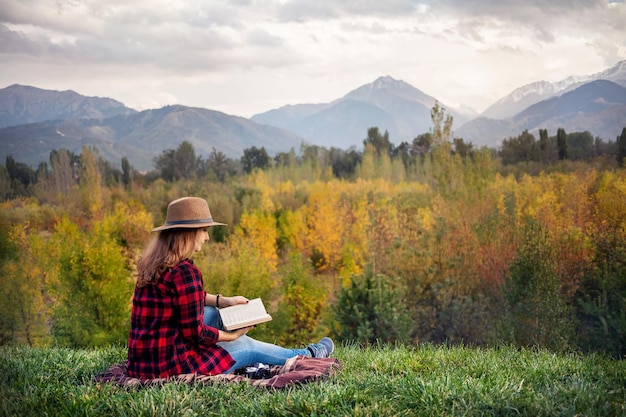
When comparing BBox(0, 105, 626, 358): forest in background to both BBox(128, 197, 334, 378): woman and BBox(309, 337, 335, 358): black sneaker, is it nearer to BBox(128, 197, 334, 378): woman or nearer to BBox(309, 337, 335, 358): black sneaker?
BBox(309, 337, 335, 358): black sneaker

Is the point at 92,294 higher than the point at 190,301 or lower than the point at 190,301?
lower

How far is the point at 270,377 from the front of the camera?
363cm

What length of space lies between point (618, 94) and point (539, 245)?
1931 centimetres

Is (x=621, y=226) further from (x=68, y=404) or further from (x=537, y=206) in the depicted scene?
(x=68, y=404)

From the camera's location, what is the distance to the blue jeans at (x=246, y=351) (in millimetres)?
3709

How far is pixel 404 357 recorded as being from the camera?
13.3ft

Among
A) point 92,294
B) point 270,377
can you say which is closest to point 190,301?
point 270,377

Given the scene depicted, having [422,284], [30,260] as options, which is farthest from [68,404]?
[30,260]

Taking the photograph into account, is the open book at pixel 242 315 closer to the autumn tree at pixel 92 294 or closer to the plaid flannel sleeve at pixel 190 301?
the plaid flannel sleeve at pixel 190 301

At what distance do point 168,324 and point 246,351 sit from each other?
2.17ft

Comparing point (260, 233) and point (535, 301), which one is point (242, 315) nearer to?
point (535, 301)

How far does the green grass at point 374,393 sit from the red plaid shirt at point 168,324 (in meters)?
0.21

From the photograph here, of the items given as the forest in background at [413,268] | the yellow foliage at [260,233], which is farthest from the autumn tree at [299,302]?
the yellow foliage at [260,233]

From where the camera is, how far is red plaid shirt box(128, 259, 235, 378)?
130 inches
